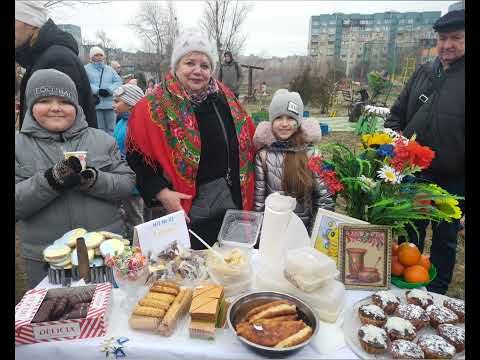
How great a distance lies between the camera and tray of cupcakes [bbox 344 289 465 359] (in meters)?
1.23

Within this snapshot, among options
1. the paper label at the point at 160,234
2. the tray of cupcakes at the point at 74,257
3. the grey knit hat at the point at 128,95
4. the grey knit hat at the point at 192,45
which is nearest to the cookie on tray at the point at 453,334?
the paper label at the point at 160,234

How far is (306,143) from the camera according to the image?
7.68 feet

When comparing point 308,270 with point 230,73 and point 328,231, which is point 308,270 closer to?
point 328,231

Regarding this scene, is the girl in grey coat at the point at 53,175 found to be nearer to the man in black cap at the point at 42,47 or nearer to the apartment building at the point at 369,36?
the man in black cap at the point at 42,47

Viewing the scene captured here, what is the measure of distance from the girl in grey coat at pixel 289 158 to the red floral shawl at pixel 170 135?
0.49 metres

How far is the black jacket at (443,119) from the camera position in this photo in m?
2.59

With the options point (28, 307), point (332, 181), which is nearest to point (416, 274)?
point (332, 181)

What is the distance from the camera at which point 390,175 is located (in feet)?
5.05

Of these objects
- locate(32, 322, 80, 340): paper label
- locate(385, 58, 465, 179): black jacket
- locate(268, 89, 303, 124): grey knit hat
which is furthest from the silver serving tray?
locate(385, 58, 465, 179): black jacket

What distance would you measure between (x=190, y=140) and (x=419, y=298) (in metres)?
1.59

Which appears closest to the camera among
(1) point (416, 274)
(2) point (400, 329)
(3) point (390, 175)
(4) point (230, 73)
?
(2) point (400, 329)

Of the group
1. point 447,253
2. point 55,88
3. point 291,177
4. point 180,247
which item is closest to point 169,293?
point 180,247

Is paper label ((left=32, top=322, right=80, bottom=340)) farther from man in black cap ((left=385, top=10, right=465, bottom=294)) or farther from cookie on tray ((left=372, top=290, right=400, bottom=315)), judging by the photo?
man in black cap ((left=385, top=10, right=465, bottom=294))

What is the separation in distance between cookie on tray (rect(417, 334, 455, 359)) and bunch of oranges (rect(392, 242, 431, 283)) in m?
0.39
